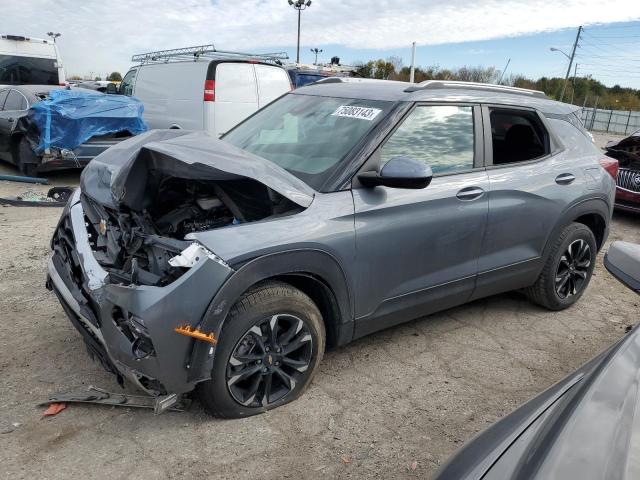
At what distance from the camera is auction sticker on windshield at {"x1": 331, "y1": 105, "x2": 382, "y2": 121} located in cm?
331

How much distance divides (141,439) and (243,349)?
26.5 inches

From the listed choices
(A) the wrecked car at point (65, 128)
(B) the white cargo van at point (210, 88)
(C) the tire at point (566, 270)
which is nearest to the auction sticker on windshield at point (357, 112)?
(C) the tire at point (566, 270)

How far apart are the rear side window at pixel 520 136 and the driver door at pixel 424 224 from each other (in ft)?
1.38

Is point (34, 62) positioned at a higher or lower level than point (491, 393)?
higher

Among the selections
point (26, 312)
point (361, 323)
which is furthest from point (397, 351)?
point (26, 312)

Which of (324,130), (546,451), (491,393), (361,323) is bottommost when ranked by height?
(491,393)

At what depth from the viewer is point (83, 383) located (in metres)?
3.07

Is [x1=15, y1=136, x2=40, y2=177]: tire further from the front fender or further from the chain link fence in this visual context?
the chain link fence

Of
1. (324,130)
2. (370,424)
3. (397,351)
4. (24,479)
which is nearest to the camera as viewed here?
(24,479)

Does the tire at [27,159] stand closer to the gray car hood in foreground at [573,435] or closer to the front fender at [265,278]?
the front fender at [265,278]

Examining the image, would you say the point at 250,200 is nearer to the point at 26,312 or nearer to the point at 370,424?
the point at 370,424

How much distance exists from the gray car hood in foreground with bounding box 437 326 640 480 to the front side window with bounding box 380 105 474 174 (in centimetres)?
184

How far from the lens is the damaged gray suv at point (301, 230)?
8.14ft

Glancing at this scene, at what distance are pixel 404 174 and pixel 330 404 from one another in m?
1.37
